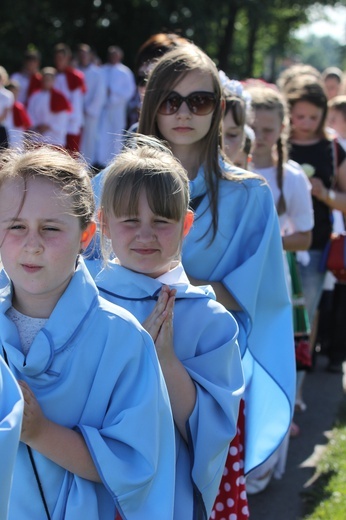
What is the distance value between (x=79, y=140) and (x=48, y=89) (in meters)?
1.61

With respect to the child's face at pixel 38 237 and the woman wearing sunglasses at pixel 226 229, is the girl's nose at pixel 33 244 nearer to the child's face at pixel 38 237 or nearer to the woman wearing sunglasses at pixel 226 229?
the child's face at pixel 38 237

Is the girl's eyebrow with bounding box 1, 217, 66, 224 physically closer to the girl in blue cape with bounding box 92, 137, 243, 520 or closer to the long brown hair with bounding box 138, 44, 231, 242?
the girl in blue cape with bounding box 92, 137, 243, 520

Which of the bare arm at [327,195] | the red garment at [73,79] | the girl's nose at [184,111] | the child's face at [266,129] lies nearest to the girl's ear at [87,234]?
the girl's nose at [184,111]

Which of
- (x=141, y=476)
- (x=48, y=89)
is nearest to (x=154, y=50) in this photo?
(x=141, y=476)

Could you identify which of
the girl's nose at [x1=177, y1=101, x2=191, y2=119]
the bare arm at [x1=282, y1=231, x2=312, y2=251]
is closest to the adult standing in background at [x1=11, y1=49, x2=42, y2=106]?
the bare arm at [x1=282, y1=231, x2=312, y2=251]

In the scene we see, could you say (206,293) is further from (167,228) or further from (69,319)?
(69,319)

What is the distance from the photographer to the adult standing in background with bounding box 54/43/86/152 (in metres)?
15.5

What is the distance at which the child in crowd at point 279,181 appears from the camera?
469 centimetres

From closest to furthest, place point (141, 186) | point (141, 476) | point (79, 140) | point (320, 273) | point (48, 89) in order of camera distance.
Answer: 1. point (141, 476)
2. point (141, 186)
3. point (320, 273)
4. point (48, 89)
5. point (79, 140)

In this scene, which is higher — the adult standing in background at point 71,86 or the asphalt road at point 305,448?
the adult standing in background at point 71,86

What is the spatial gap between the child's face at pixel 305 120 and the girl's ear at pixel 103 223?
2989mm

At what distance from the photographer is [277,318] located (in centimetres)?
358

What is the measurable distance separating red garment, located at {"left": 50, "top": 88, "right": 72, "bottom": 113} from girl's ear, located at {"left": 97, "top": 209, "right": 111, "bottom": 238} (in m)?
12.2

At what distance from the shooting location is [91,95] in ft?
53.6
